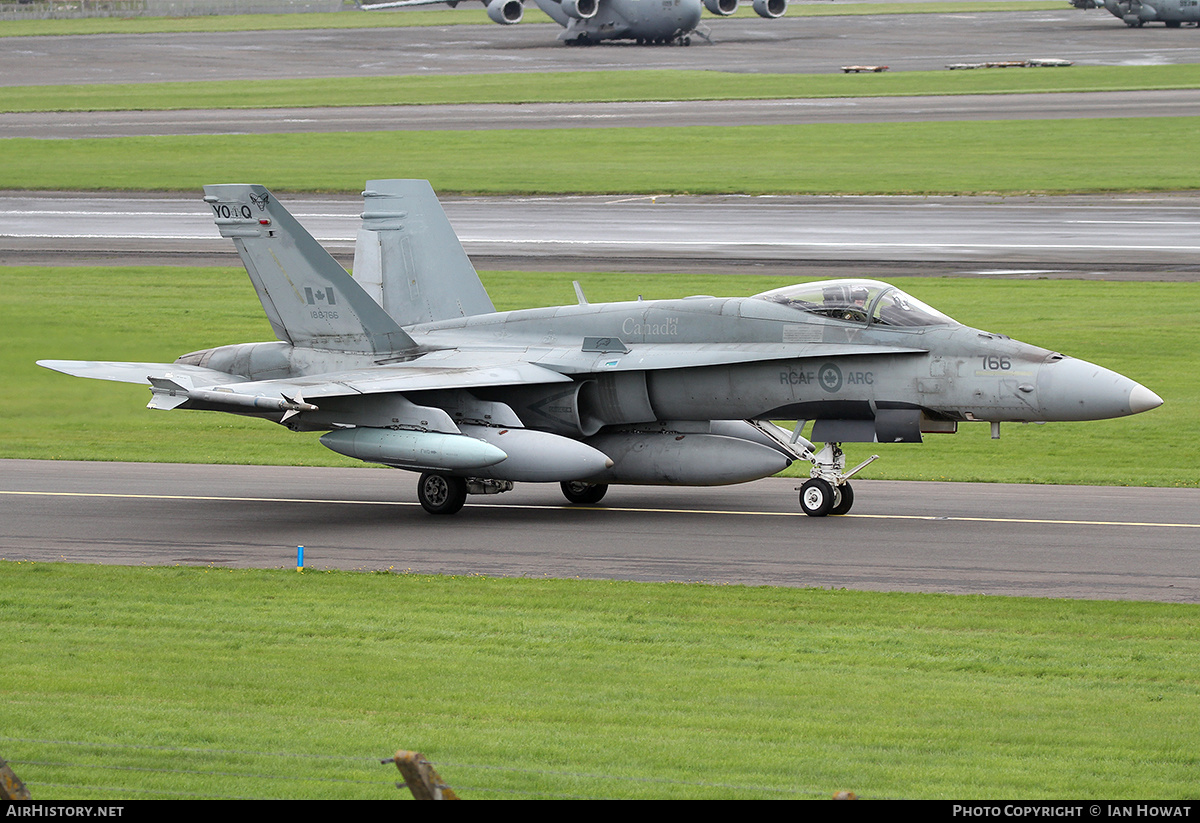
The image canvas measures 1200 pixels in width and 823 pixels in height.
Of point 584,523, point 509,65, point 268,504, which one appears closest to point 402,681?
point 584,523

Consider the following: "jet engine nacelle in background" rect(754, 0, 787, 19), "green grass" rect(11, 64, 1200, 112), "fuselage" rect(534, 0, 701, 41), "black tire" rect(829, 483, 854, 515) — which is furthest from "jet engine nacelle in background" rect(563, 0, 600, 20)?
"black tire" rect(829, 483, 854, 515)

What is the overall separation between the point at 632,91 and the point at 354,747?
6849 centimetres

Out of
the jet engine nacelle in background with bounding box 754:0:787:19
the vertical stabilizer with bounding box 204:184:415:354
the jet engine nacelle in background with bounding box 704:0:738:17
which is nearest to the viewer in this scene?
the vertical stabilizer with bounding box 204:184:415:354

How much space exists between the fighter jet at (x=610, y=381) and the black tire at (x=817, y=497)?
18 millimetres

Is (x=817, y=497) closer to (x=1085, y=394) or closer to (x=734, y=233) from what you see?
(x=1085, y=394)

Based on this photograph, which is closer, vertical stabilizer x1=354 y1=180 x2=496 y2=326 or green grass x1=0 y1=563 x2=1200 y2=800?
green grass x1=0 y1=563 x2=1200 y2=800

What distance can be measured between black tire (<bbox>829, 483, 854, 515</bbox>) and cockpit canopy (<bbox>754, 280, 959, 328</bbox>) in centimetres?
212

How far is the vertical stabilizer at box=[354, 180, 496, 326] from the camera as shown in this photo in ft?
79.2

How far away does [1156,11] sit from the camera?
9500cm

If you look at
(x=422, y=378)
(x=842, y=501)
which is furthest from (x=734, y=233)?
(x=842, y=501)

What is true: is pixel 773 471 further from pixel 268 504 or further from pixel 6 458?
pixel 6 458

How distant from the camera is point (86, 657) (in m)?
12.9

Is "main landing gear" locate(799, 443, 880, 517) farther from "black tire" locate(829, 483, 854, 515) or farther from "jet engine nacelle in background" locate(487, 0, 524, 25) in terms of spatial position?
"jet engine nacelle in background" locate(487, 0, 524, 25)

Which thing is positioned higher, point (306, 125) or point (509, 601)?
point (306, 125)
